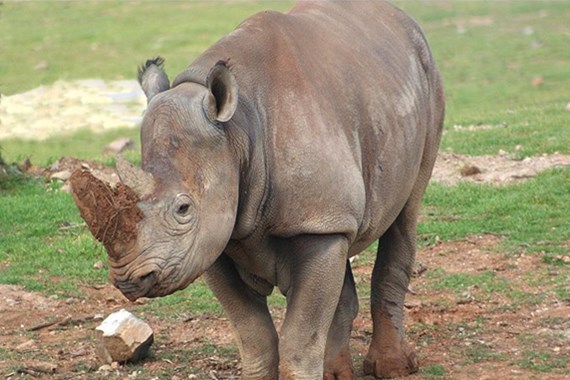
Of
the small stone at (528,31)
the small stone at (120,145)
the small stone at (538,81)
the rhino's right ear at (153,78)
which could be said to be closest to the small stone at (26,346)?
the rhino's right ear at (153,78)

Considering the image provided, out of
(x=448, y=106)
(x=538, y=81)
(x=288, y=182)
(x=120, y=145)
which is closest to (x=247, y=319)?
(x=288, y=182)

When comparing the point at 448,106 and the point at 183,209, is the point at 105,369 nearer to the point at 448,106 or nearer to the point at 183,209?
the point at 183,209

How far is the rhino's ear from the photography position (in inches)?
230

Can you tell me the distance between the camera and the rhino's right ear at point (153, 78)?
6.18m

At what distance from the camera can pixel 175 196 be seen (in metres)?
5.62

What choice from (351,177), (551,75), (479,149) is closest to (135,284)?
(351,177)

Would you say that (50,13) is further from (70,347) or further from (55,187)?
(70,347)

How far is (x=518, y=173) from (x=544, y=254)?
104 inches

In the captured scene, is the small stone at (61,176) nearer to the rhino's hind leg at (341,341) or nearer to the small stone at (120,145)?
the small stone at (120,145)

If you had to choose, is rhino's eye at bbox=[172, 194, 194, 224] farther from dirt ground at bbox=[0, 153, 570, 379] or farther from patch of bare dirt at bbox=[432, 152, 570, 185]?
patch of bare dirt at bbox=[432, 152, 570, 185]

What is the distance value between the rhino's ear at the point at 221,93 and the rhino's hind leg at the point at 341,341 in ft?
5.76

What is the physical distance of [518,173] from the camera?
12.5m

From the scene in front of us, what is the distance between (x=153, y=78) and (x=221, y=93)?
45cm

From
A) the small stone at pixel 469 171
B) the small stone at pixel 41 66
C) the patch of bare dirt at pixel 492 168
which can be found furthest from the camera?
the small stone at pixel 41 66
